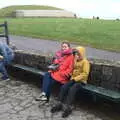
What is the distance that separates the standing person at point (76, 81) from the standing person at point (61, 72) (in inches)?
8.5

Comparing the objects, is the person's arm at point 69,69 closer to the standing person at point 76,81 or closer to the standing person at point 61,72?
the standing person at point 61,72

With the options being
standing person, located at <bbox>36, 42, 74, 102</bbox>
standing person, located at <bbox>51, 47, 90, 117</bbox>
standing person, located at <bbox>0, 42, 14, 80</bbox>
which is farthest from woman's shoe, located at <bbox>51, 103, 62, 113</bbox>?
standing person, located at <bbox>0, 42, 14, 80</bbox>

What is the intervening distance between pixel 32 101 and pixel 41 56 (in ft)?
5.47

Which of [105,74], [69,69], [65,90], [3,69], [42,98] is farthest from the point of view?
[3,69]

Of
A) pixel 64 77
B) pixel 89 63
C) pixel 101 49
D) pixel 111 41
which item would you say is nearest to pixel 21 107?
pixel 64 77

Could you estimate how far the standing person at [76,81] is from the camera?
27.3 feet

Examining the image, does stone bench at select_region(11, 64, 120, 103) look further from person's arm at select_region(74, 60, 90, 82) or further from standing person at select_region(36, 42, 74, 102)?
standing person at select_region(36, 42, 74, 102)

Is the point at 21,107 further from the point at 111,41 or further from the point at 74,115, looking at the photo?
the point at 111,41

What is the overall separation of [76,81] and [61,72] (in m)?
0.49

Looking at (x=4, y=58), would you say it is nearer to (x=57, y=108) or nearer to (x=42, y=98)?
(x=42, y=98)

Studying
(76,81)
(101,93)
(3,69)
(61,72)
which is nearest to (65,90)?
(76,81)

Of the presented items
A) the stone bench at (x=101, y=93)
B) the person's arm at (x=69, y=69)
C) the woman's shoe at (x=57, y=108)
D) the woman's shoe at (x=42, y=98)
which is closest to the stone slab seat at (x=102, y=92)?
the stone bench at (x=101, y=93)

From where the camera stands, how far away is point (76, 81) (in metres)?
8.44

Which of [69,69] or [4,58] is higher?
[69,69]
